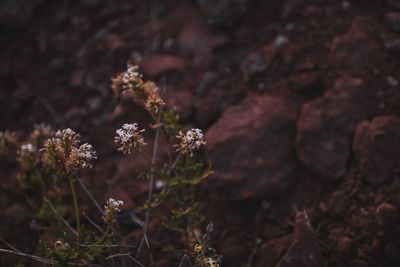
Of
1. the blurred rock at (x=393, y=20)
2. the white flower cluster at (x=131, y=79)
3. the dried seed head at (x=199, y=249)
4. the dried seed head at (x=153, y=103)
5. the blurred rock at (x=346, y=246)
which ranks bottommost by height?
the blurred rock at (x=346, y=246)

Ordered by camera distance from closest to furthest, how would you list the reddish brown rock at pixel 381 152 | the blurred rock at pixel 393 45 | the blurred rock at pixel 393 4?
the reddish brown rock at pixel 381 152
the blurred rock at pixel 393 45
the blurred rock at pixel 393 4

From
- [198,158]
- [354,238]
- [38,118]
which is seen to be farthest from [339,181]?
[38,118]

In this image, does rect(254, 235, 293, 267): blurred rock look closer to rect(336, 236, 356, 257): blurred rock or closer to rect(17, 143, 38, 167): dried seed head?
rect(336, 236, 356, 257): blurred rock

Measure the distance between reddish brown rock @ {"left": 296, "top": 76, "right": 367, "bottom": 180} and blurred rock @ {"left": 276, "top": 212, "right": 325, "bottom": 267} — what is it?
0.48 meters

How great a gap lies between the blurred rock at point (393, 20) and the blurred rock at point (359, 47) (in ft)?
0.29

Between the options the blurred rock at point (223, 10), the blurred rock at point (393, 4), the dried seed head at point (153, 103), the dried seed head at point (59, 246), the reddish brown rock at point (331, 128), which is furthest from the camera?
the blurred rock at point (223, 10)

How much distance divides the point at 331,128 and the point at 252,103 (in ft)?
1.97

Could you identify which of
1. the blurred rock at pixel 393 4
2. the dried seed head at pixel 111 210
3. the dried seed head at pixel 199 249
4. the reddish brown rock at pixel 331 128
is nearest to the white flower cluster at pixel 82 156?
the dried seed head at pixel 111 210

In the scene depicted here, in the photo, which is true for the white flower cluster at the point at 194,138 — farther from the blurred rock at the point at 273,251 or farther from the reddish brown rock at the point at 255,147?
the blurred rock at the point at 273,251

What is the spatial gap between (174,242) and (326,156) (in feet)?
3.79

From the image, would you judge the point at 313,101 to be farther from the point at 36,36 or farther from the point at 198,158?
the point at 36,36

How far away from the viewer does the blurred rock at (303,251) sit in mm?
2773

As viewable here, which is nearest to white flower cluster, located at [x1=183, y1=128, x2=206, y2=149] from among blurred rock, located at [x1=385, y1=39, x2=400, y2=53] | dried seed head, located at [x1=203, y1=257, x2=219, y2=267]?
dried seed head, located at [x1=203, y1=257, x2=219, y2=267]

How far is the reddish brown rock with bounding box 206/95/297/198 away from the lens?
10.5 ft
